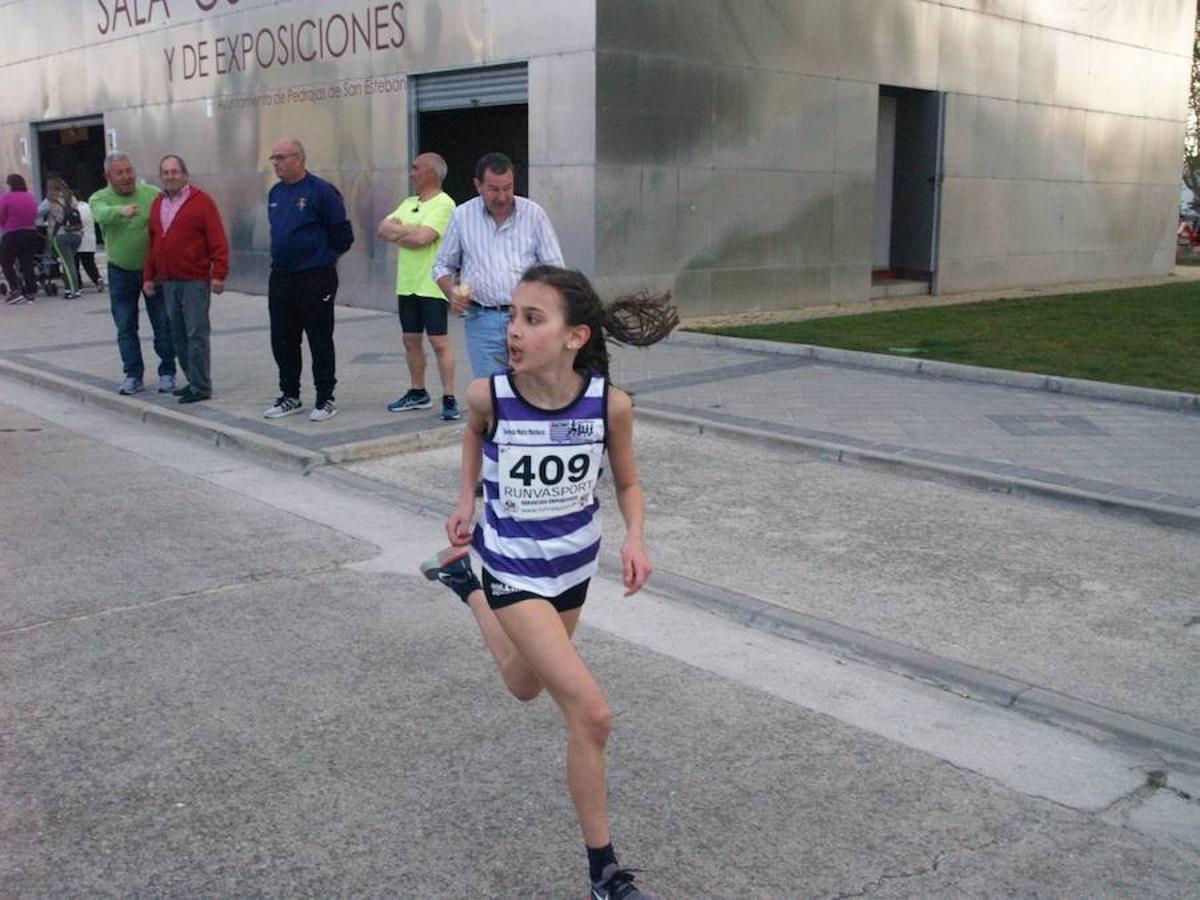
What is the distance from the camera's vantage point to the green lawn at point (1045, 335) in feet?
37.8

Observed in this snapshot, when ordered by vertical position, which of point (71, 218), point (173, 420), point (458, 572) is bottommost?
point (173, 420)

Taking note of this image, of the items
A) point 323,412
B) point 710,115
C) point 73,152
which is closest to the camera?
point 323,412

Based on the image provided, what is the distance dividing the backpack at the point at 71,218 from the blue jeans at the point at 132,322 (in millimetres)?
9230

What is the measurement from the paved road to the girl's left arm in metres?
0.80

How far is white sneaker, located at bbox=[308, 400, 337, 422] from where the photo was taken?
30.7 feet

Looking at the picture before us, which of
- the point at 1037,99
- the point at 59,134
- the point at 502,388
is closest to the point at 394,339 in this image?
the point at 502,388

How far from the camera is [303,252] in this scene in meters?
9.02

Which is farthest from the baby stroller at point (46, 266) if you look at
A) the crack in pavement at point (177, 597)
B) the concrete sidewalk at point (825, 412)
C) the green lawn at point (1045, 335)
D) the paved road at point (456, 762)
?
the crack in pavement at point (177, 597)

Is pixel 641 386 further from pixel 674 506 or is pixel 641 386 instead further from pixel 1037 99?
pixel 1037 99

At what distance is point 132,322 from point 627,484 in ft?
26.3

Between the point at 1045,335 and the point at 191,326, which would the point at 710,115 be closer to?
the point at 1045,335

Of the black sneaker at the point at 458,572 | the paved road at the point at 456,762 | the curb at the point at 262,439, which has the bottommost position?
the paved road at the point at 456,762

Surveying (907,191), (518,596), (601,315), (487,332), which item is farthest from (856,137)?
(518,596)

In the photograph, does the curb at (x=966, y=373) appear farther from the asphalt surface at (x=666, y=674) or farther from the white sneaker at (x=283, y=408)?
the white sneaker at (x=283, y=408)
